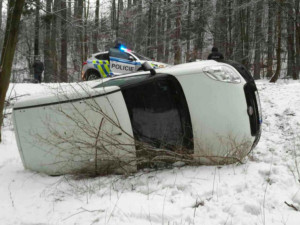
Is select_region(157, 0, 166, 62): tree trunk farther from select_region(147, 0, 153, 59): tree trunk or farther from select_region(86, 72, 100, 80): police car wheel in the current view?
select_region(86, 72, 100, 80): police car wheel

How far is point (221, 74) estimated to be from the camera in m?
3.00

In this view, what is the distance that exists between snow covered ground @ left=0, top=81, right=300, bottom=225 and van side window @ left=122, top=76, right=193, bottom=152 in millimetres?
354

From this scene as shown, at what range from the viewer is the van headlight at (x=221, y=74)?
9.80 ft

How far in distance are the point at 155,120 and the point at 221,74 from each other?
35.6 inches

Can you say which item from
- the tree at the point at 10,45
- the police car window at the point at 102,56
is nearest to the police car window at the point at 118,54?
the police car window at the point at 102,56

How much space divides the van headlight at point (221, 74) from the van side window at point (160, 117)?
376 millimetres

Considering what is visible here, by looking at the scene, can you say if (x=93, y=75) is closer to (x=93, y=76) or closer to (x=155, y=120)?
(x=93, y=76)

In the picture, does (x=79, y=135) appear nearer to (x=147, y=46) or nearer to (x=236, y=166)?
(x=236, y=166)

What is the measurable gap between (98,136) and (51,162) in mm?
772

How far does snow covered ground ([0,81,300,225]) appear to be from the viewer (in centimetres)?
215

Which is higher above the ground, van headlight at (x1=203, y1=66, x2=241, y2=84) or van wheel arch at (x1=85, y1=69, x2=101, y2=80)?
van wheel arch at (x1=85, y1=69, x2=101, y2=80)

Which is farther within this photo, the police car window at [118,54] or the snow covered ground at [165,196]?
the police car window at [118,54]

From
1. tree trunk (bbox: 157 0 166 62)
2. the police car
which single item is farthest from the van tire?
tree trunk (bbox: 157 0 166 62)

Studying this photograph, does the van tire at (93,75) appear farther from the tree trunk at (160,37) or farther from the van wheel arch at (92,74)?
the tree trunk at (160,37)
